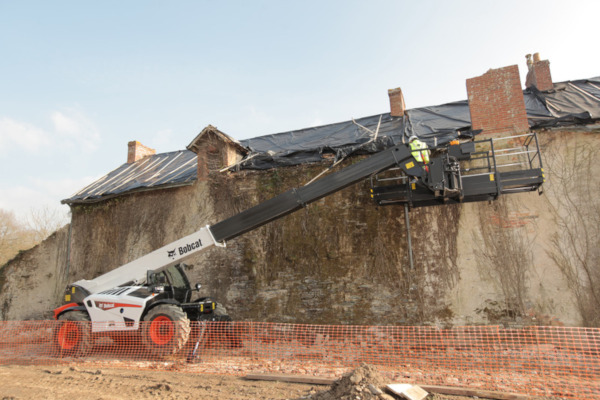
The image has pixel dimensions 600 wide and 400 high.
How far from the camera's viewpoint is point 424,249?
8867 millimetres

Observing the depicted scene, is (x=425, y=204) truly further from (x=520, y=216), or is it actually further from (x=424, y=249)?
(x=520, y=216)

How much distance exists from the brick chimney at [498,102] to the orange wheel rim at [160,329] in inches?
339

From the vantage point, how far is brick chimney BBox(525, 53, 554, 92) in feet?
37.0

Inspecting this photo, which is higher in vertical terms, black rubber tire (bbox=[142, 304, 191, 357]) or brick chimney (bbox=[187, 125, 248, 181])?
brick chimney (bbox=[187, 125, 248, 181])

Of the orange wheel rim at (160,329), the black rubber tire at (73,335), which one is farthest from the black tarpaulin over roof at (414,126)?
the black rubber tire at (73,335)

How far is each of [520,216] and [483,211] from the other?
2.58ft

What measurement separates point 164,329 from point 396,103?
9.57 meters

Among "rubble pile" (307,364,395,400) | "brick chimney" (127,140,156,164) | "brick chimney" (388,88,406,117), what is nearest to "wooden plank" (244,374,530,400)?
"rubble pile" (307,364,395,400)

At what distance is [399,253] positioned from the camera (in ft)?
29.6

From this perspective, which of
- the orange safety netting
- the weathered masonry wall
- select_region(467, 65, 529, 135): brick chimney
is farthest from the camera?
select_region(467, 65, 529, 135): brick chimney

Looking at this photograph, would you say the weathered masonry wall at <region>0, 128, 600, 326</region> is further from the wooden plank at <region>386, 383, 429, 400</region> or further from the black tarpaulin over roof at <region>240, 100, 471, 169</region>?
the wooden plank at <region>386, 383, 429, 400</region>

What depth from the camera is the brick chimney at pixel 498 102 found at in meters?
8.98

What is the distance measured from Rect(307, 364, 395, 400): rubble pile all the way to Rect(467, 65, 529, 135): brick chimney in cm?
725

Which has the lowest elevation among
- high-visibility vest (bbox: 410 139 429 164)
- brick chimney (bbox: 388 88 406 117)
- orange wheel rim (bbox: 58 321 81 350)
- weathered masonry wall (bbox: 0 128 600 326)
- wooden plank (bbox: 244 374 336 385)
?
wooden plank (bbox: 244 374 336 385)
